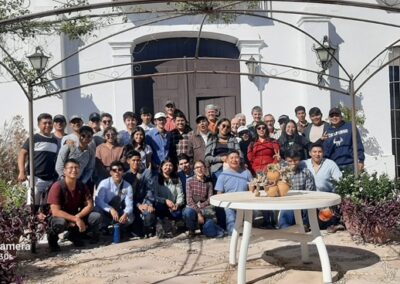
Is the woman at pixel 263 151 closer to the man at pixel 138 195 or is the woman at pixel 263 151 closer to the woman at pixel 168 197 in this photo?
the woman at pixel 168 197

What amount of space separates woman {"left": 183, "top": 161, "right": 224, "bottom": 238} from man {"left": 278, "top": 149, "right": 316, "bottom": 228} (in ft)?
2.53

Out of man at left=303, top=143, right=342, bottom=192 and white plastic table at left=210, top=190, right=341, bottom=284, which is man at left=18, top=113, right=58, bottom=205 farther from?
man at left=303, top=143, right=342, bottom=192

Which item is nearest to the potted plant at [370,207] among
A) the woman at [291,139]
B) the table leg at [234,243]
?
the woman at [291,139]

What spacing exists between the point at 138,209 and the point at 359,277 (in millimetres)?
2684

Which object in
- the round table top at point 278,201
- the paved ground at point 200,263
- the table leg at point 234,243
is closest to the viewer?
the round table top at point 278,201

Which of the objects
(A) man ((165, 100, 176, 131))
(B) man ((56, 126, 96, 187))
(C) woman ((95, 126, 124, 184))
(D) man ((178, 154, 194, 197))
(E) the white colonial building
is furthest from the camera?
(E) the white colonial building

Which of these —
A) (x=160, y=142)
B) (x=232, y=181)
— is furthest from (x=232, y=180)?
(x=160, y=142)

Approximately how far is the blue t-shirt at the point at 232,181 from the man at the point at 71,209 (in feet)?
4.67

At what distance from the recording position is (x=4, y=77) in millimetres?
9656

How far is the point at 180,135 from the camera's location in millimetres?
7039

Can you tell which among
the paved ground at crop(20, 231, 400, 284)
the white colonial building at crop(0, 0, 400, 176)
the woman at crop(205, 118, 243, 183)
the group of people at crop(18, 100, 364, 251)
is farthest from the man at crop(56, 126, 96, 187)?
the white colonial building at crop(0, 0, 400, 176)

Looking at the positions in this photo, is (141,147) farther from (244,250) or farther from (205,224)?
(244,250)

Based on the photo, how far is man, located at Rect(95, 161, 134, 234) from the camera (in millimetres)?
6141

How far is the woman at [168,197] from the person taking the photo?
639 centimetres
